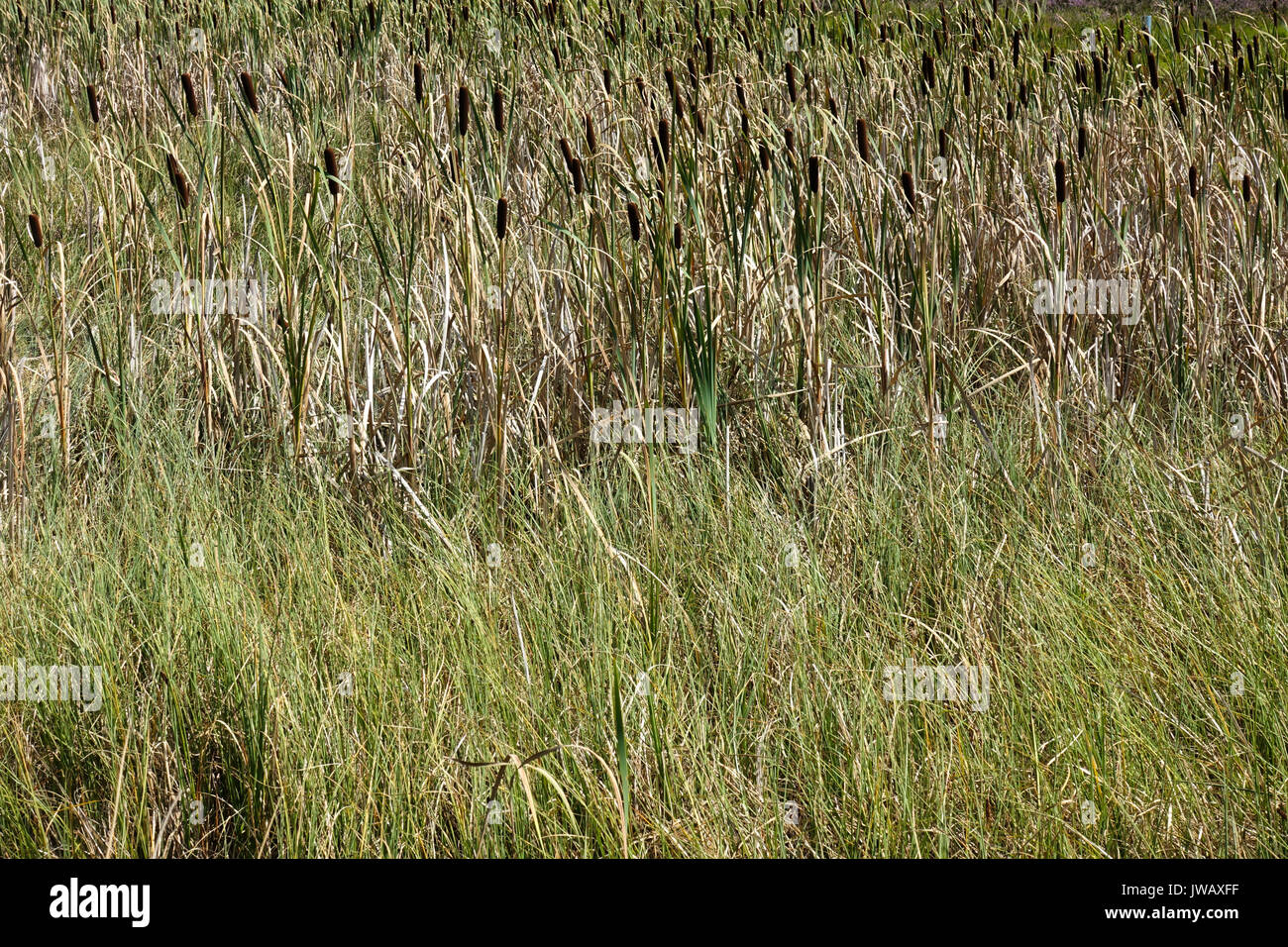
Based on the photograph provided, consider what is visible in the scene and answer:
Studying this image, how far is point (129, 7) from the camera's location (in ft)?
17.9

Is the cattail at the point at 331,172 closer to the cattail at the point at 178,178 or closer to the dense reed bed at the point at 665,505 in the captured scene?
the dense reed bed at the point at 665,505

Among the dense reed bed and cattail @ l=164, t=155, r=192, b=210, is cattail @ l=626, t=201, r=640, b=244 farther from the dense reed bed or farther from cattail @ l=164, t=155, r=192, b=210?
cattail @ l=164, t=155, r=192, b=210

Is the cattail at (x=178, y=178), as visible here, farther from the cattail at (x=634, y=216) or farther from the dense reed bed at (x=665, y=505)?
the cattail at (x=634, y=216)

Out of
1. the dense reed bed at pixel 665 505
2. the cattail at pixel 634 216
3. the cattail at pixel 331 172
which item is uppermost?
the cattail at pixel 331 172

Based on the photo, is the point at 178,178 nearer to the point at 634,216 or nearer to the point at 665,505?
the point at 634,216

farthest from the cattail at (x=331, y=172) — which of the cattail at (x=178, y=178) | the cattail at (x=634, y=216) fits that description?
the cattail at (x=634, y=216)

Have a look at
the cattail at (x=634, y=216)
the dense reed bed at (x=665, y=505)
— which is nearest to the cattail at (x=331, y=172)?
the dense reed bed at (x=665, y=505)

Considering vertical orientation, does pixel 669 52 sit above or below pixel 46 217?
above

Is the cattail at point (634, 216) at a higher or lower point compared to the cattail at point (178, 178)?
lower

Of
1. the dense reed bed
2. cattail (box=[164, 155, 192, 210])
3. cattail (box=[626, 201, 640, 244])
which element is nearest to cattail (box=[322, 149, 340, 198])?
the dense reed bed

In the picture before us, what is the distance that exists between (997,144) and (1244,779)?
227 cm

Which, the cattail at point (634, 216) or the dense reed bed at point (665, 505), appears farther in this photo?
the cattail at point (634, 216)
